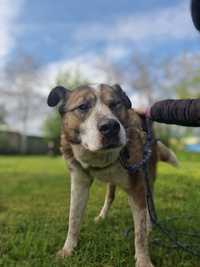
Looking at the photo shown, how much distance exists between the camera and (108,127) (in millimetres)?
2957

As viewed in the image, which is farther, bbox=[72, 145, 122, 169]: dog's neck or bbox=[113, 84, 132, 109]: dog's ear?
bbox=[113, 84, 132, 109]: dog's ear

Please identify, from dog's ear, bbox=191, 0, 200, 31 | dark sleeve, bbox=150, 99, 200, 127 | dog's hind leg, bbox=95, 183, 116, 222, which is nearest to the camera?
dog's ear, bbox=191, 0, 200, 31

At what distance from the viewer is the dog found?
120 inches

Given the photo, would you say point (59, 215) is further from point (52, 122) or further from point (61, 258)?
point (52, 122)

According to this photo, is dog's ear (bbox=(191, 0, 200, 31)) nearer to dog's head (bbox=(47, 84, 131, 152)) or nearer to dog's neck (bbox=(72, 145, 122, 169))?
dog's head (bbox=(47, 84, 131, 152))

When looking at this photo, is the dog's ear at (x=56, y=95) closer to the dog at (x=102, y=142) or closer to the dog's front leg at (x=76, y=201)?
the dog at (x=102, y=142)

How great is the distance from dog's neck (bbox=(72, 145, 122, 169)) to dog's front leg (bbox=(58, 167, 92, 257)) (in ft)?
0.57

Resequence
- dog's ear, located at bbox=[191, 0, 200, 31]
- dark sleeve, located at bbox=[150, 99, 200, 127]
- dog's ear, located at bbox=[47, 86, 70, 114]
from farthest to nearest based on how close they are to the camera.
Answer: dog's ear, located at bbox=[47, 86, 70, 114] < dark sleeve, located at bbox=[150, 99, 200, 127] < dog's ear, located at bbox=[191, 0, 200, 31]

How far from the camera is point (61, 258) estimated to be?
3.33 metres

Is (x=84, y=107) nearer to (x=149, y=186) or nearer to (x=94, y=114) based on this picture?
(x=94, y=114)

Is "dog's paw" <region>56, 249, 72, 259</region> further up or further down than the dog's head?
further down

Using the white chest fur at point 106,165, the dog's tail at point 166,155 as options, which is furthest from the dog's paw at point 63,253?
the dog's tail at point 166,155

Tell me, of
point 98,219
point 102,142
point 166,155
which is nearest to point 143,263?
point 102,142

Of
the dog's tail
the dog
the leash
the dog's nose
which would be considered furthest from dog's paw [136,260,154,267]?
the dog's tail
